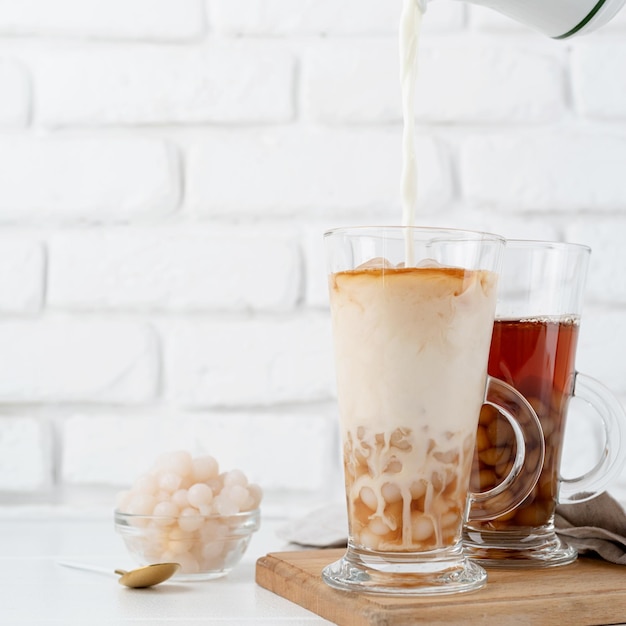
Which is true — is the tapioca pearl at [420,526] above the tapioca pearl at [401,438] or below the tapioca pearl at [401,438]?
below

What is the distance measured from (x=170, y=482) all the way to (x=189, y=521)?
3 centimetres

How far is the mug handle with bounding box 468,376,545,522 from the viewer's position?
67cm

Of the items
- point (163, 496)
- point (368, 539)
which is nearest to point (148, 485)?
point (163, 496)

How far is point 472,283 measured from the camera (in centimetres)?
61

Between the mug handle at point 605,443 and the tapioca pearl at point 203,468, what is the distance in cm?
27

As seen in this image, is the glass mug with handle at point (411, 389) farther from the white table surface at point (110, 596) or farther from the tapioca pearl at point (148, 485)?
the tapioca pearl at point (148, 485)

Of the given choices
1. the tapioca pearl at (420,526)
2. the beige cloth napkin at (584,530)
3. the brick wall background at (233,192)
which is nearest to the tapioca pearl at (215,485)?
the beige cloth napkin at (584,530)

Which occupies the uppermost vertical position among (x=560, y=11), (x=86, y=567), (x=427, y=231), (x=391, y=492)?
(x=560, y=11)

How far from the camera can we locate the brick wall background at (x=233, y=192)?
116 centimetres

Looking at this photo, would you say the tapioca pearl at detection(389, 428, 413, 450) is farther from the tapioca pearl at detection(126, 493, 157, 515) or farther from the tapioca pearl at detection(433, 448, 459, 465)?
the tapioca pearl at detection(126, 493, 157, 515)

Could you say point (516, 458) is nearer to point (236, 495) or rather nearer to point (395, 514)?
point (395, 514)

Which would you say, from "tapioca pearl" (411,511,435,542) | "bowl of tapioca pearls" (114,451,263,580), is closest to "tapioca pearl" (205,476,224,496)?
"bowl of tapioca pearls" (114,451,263,580)

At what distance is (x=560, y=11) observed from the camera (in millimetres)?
697

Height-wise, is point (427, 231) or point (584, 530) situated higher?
point (427, 231)
